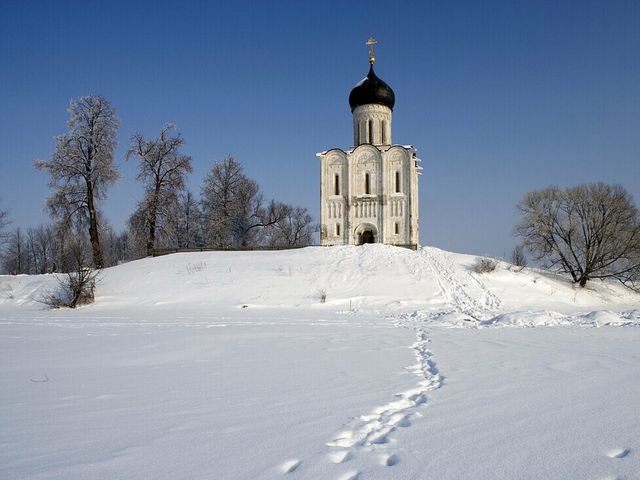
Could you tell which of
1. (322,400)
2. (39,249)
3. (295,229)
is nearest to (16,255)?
(39,249)

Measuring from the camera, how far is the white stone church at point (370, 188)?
101ft

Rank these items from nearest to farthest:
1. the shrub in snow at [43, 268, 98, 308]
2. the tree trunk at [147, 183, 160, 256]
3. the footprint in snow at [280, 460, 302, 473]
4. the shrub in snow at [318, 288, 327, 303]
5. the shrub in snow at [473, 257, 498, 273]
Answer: the footprint in snow at [280, 460, 302, 473] → the shrub in snow at [43, 268, 98, 308] → the shrub in snow at [318, 288, 327, 303] → the shrub in snow at [473, 257, 498, 273] → the tree trunk at [147, 183, 160, 256]

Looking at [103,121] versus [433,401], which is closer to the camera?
[433,401]

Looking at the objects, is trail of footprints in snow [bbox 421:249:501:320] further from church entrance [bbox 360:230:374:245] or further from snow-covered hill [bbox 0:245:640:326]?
church entrance [bbox 360:230:374:245]

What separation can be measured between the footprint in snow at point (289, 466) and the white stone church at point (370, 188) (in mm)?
27844

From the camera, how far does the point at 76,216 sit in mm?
24922

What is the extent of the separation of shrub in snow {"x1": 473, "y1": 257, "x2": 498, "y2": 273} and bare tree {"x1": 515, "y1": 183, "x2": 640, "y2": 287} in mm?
5260

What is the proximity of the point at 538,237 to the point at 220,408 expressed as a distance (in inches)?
1023

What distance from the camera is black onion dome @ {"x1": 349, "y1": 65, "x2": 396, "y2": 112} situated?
3294 cm

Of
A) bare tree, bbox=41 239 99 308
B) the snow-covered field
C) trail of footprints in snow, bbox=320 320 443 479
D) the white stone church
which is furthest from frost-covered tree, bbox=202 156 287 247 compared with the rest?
trail of footprints in snow, bbox=320 320 443 479

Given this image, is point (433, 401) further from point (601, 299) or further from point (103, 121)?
point (103, 121)

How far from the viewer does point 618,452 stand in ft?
9.51

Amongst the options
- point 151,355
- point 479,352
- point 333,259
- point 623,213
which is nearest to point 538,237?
point 623,213

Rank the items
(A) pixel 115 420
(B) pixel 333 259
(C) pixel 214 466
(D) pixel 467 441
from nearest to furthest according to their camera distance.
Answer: (C) pixel 214 466, (D) pixel 467 441, (A) pixel 115 420, (B) pixel 333 259
